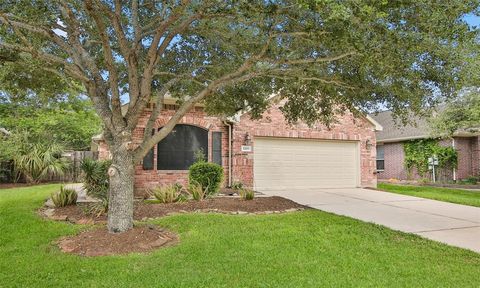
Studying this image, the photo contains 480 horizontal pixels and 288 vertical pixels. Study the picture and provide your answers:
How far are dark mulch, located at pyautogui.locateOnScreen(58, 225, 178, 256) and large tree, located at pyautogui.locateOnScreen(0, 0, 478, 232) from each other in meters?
0.27

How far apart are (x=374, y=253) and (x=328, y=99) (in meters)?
4.40

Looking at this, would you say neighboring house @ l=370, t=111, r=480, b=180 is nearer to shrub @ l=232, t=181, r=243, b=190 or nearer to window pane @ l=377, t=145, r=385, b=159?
window pane @ l=377, t=145, r=385, b=159

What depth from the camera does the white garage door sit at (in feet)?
43.5

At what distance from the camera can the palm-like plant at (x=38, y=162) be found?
14945 millimetres

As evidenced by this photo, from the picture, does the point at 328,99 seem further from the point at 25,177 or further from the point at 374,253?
the point at 25,177

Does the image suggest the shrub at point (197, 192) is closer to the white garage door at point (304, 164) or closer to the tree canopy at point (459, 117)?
the white garage door at point (304, 164)

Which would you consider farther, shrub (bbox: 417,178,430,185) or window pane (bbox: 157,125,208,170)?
shrub (bbox: 417,178,430,185)

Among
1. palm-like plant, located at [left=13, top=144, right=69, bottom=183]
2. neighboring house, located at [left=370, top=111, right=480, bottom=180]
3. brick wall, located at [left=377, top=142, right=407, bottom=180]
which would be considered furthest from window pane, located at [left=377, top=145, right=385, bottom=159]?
palm-like plant, located at [left=13, top=144, right=69, bottom=183]

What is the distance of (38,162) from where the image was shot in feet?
49.6

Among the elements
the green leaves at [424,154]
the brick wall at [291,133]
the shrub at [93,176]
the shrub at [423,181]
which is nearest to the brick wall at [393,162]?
the green leaves at [424,154]

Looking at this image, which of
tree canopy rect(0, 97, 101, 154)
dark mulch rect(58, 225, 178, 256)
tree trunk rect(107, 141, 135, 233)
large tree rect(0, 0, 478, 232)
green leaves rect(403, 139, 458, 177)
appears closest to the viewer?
large tree rect(0, 0, 478, 232)

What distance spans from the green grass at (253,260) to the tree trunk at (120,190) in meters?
0.92

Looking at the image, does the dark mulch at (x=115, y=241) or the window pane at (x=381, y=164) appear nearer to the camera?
the dark mulch at (x=115, y=241)

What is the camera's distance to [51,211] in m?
8.02
